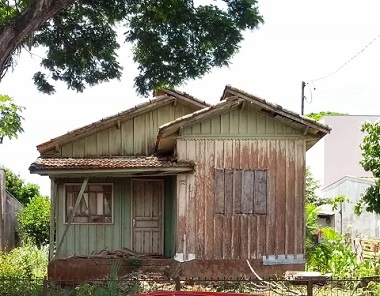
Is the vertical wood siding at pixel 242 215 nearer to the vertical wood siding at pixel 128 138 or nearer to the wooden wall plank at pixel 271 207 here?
the wooden wall plank at pixel 271 207

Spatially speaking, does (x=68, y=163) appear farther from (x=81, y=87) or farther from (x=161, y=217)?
(x=161, y=217)

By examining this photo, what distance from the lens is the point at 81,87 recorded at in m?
15.7

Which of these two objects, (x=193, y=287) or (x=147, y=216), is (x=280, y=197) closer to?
(x=193, y=287)

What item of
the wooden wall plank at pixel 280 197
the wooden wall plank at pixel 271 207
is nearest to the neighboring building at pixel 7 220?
the wooden wall plank at pixel 271 207

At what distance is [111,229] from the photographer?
17.2 m

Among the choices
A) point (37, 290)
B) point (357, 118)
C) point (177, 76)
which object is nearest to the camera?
point (37, 290)

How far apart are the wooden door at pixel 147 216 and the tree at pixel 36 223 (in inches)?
435

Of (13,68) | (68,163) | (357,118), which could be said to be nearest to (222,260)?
(68,163)

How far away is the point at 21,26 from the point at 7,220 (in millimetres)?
16140

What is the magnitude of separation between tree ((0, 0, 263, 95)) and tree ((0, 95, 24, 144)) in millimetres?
7466

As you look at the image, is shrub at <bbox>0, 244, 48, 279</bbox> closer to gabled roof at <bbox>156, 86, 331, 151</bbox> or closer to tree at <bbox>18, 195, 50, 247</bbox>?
gabled roof at <bbox>156, 86, 331, 151</bbox>

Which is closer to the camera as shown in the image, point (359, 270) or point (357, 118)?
point (359, 270)

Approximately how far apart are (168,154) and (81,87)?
3156mm

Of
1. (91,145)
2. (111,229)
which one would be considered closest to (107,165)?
(91,145)
